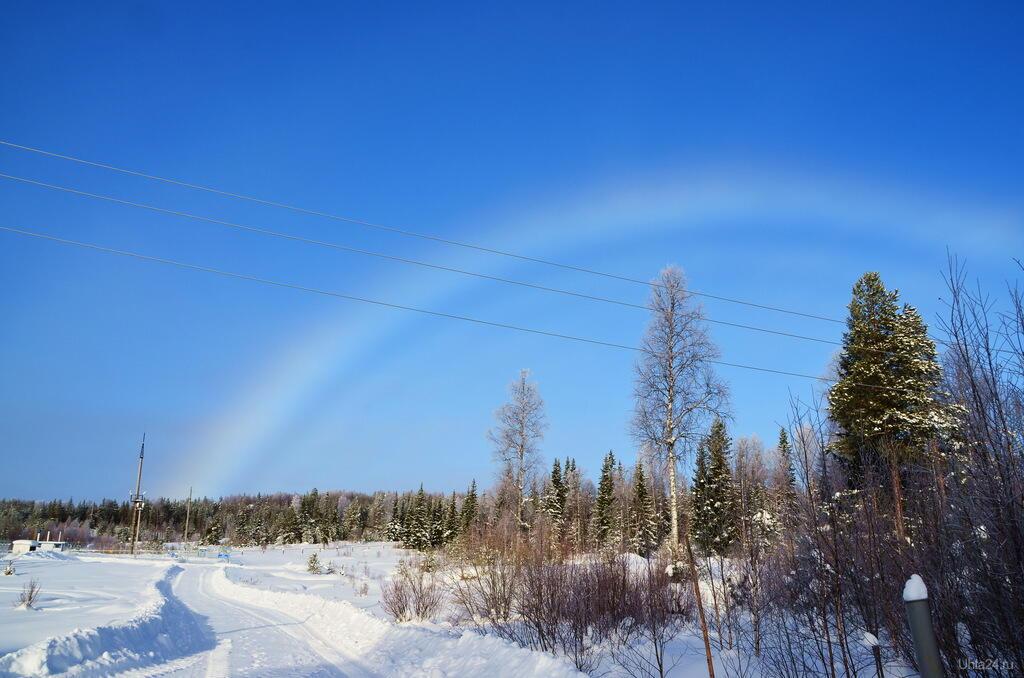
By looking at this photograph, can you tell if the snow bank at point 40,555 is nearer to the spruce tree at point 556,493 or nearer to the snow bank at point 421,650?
the snow bank at point 421,650

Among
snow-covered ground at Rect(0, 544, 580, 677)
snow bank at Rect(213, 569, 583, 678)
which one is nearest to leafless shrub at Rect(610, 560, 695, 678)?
snow bank at Rect(213, 569, 583, 678)

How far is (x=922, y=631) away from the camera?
2.91 m

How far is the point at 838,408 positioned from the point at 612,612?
14.4 m

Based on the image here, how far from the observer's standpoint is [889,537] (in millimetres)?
7336

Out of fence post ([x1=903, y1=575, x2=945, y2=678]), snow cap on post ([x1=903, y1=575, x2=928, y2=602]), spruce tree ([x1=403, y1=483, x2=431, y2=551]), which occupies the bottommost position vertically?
spruce tree ([x1=403, y1=483, x2=431, y2=551])

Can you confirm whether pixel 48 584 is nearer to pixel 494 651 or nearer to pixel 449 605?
pixel 449 605

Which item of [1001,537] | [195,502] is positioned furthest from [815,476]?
[195,502]

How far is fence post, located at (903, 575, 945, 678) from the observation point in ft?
9.30

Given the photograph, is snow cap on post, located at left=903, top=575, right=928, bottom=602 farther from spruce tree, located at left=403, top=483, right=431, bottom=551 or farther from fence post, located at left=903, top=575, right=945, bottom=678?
spruce tree, located at left=403, top=483, right=431, bottom=551

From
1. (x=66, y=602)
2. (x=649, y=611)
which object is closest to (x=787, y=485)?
(x=649, y=611)

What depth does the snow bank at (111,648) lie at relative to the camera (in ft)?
26.0

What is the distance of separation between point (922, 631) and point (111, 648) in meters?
11.5

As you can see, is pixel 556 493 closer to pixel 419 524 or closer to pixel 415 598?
pixel 419 524

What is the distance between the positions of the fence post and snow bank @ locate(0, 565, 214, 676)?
9.59 metres
